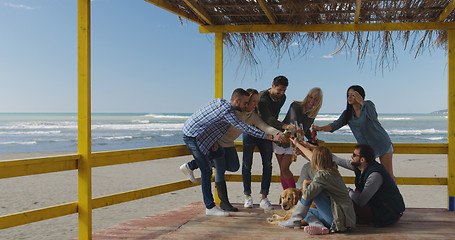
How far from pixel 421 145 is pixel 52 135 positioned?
25.9m

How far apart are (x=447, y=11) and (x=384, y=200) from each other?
226cm

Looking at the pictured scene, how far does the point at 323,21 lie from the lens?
16.5ft

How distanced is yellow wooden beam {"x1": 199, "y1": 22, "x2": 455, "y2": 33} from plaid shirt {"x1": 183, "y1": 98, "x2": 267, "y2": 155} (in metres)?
1.35

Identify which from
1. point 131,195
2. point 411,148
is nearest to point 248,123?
point 131,195

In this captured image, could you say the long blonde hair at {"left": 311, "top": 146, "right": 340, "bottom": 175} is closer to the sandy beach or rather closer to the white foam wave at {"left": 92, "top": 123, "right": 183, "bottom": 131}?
the sandy beach

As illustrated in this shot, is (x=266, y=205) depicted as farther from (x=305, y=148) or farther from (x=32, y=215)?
(x=32, y=215)

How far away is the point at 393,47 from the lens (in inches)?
207

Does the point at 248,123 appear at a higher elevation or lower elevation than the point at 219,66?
lower

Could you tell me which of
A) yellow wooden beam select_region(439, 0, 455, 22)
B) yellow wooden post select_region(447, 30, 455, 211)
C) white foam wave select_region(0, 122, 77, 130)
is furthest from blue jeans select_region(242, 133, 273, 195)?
white foam wave select_region(0, 122, 77, 130)

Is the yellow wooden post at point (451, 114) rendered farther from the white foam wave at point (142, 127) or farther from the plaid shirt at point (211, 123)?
the white foam wave at point (142, 127)

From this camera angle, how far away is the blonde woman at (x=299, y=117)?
4465 mm

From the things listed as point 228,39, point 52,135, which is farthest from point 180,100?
point 228,39

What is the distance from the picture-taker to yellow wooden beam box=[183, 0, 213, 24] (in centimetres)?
432

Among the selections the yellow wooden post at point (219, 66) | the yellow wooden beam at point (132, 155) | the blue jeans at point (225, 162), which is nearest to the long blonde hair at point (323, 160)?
the blue jeans at point (225, 162)
